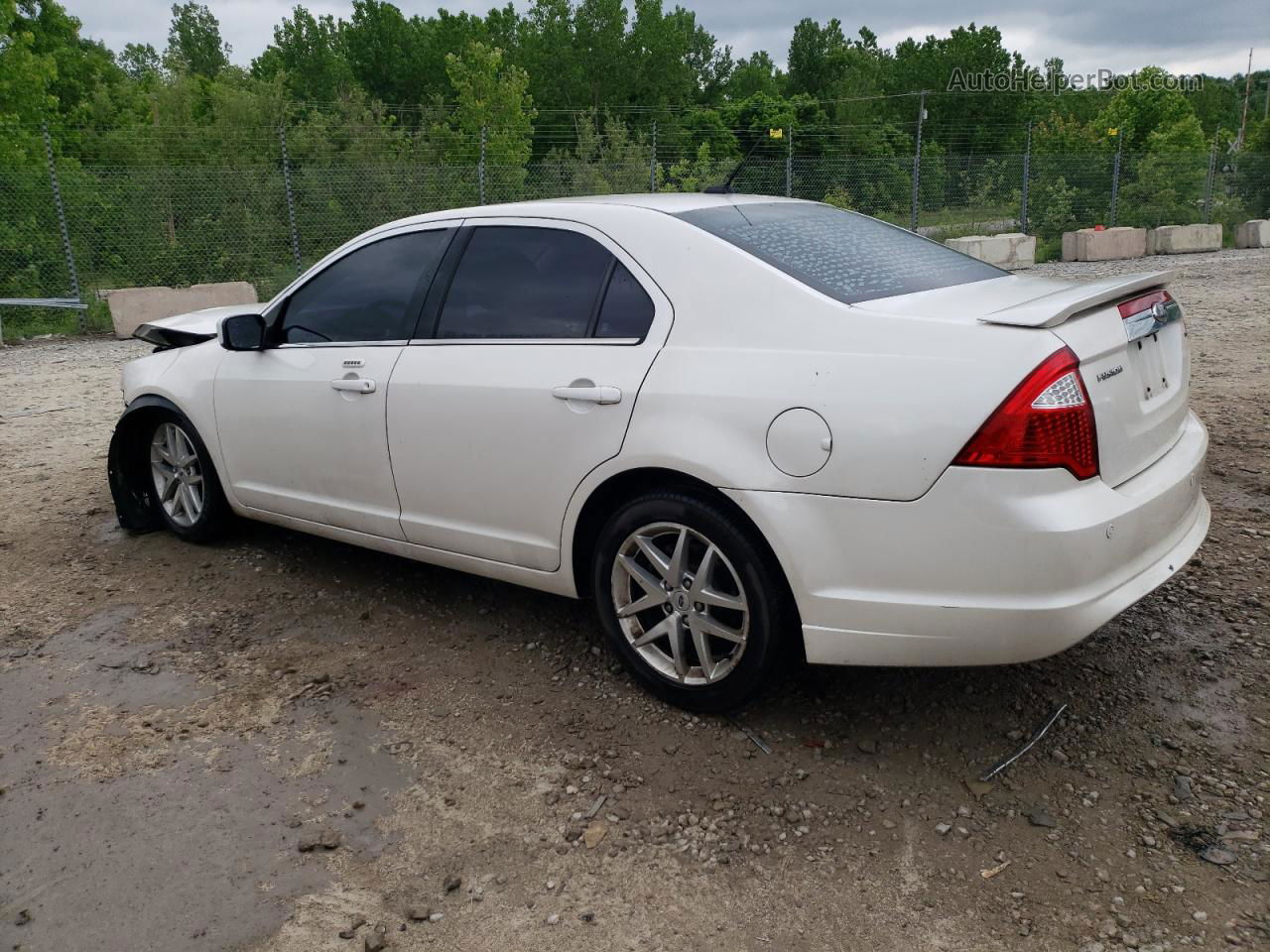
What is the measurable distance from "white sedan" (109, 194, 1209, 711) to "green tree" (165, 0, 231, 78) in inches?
3112

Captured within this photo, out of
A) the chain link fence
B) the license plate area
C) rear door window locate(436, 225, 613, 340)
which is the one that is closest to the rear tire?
rear door window locate(436, 225, 613, 340)

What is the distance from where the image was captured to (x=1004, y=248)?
20719mm

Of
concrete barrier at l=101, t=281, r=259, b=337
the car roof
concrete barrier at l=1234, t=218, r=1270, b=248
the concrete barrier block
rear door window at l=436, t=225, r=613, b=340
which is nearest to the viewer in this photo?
rear door window at l=436, t=225, r=613, b=340

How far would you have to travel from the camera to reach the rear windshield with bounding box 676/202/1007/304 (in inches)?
125

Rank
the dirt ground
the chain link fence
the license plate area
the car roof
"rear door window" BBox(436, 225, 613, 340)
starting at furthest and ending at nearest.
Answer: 1. the chain link fence
2. the car roof
3. "rear door window" BBox(436, 225, 613, 340)
4. the license plate area
5. the dirt ground

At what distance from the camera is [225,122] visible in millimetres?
25609

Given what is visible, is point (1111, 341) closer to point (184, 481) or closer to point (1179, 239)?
point (184, 481)

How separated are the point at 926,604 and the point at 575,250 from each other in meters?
1.67

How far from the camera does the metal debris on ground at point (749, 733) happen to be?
10.3 ft

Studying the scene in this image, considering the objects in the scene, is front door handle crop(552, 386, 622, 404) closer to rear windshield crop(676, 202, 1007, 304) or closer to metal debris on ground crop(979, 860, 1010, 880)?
rear windshield crop(676, 202, 1007, 304)

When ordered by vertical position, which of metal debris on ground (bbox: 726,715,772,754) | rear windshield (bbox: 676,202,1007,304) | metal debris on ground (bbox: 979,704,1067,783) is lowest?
metal debris on ground (bbox: 979,704,1067,783)

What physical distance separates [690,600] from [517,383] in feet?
3.02

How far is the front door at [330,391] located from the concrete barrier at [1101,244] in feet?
66.0

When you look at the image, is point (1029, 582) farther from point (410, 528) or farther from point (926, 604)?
point (410, 528)
